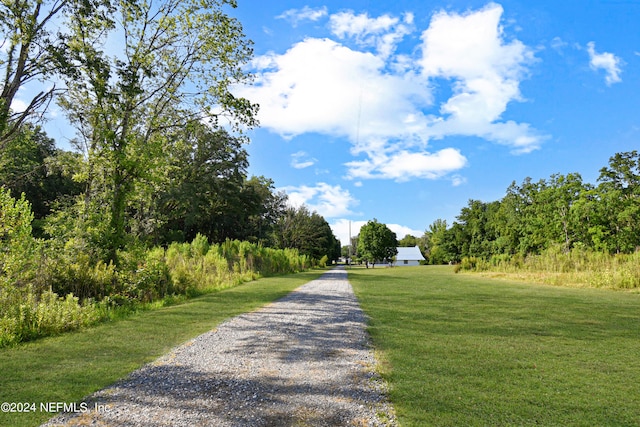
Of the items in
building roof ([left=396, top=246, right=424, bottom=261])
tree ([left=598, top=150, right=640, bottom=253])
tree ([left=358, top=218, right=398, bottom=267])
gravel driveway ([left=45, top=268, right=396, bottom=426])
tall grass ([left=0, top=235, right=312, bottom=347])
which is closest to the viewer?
gravel driveway ([left=45, top=268, right=396, bottom=426])

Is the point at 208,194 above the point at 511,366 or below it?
above

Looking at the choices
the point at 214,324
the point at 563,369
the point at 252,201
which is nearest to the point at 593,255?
the point at 563,369

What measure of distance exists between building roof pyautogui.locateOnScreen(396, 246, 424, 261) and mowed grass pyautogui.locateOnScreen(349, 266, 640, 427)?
284 ft

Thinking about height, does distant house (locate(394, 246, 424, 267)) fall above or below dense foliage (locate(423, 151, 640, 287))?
below

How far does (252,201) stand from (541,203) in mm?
32095

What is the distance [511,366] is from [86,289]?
35.6 ft

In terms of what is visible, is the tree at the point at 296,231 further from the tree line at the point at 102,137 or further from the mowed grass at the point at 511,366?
the mowed grass at the point at 511,366

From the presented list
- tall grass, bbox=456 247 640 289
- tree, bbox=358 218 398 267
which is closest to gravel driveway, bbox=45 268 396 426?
tall grass, bbox=456 247 640 289

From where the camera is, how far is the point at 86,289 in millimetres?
10688

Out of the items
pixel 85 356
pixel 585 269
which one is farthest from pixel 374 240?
pixel 85 356

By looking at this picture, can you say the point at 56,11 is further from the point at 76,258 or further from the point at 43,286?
the point at 43,286

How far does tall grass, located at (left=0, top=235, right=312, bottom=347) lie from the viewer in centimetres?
692

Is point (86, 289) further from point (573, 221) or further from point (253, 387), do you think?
point (573, 221)

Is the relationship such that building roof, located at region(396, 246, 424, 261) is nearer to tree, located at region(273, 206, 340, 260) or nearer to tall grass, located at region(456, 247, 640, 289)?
tree, located at region(273, 206, 340, 260)
